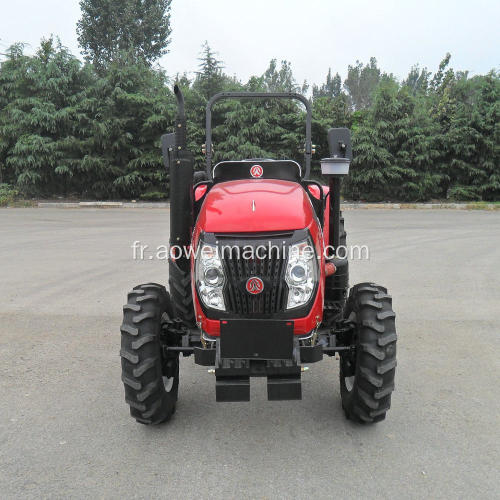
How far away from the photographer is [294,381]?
3090 mm

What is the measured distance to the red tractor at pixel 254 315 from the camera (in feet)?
10.1

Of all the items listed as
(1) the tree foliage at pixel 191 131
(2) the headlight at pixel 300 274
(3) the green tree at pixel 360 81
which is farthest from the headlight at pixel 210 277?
(3) the green tree at pixel 360 81

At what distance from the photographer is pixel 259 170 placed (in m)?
3.92

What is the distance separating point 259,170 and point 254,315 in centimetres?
122

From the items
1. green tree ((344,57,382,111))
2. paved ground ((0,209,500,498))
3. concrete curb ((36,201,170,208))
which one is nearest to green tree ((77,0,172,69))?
concrete curb ((36,201,170,208))

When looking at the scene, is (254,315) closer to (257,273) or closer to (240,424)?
(257,273)

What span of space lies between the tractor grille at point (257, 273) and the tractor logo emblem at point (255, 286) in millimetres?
23

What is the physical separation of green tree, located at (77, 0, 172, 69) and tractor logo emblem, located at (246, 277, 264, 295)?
1470 inches

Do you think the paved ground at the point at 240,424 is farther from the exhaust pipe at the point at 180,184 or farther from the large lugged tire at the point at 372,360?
the exhaust pipe at the point at 180,184

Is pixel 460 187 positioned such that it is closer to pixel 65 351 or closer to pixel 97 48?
pixel 65 351

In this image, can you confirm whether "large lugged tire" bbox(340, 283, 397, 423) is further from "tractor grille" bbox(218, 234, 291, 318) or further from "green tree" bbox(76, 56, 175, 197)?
"green tree" bbox(76, 56, 175, 197)

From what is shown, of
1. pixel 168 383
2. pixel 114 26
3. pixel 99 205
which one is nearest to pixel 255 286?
pixel 168 383

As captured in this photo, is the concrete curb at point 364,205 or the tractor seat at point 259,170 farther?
the concrete curb at point 364,205

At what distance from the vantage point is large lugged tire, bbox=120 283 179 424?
3.26m
